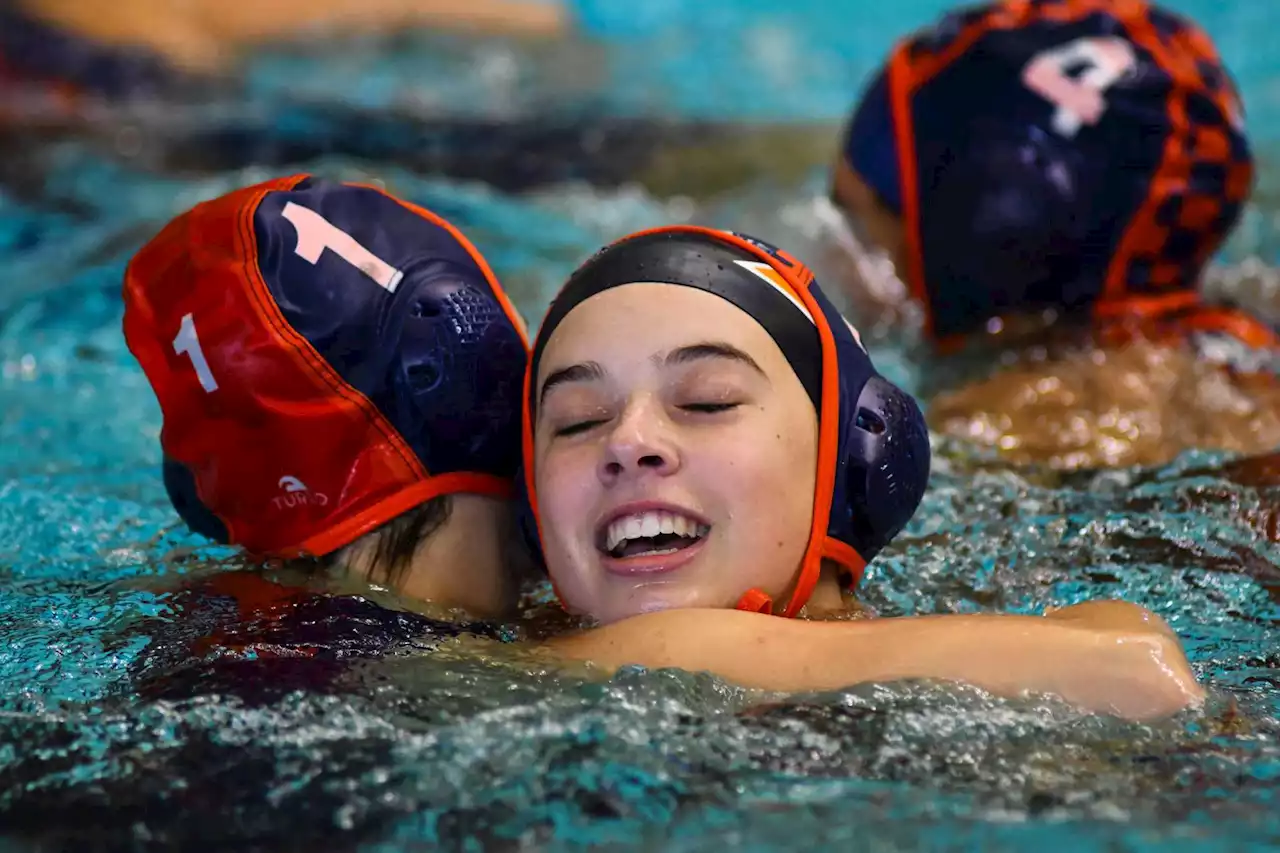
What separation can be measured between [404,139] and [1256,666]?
5621 mm

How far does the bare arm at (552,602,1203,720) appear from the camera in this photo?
88.8 inches

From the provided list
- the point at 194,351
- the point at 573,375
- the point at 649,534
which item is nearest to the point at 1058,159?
the point at 573,375

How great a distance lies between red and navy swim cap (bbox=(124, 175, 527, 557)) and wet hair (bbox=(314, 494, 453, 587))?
43 millimetres

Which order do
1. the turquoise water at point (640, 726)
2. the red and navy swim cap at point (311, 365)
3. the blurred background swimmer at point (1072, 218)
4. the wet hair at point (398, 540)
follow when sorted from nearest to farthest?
the turquoise water at point (640, 726) < the red and navy swim cap at point (311, 365) < the wet hair at point (398, 540) < the blurred background swimmer at point (1072, 218)

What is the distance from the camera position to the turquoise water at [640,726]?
6.48 feet

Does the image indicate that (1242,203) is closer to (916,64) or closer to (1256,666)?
(916,64)

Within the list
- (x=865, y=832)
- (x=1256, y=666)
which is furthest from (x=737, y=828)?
(x=1256, y=666)

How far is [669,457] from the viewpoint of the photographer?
8.48 ft

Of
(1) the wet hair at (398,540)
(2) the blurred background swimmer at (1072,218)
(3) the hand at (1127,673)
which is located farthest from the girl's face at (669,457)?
(2) the blurred background swimmer at (1072,218)

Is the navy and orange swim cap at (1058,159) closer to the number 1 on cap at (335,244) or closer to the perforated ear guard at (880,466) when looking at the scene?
the perforated ear guard at (880,466)

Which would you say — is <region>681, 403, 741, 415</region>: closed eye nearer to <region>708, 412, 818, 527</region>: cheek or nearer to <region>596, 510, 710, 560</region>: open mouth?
<region>708, 412, 818, 527</region>: cheek

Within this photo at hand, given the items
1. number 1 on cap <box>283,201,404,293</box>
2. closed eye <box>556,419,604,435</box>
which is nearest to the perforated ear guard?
closed eye <box>556,419,604,435</box>

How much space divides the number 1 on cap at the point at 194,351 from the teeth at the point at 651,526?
781 mm

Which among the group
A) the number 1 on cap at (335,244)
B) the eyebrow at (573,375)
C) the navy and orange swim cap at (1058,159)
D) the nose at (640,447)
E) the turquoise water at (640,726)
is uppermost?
the navy and orange swim cap at (1058,159)
